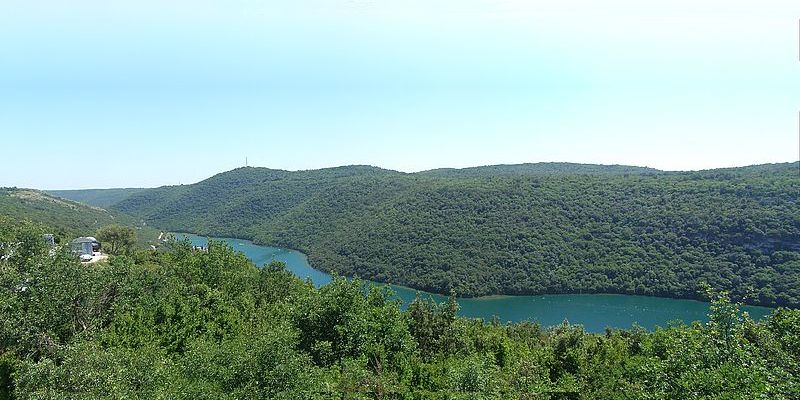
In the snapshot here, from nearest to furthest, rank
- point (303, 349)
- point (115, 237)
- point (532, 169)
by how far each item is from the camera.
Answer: point (303, 349) < point (115, 237) < point (532, 169)

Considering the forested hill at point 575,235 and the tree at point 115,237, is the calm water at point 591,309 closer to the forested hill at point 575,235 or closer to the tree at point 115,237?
the forested hill at point 575,235

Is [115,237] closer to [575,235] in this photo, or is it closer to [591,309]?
A: [591,309]

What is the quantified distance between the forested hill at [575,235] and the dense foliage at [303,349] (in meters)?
50.1

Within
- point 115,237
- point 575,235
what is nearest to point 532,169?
point 575,235

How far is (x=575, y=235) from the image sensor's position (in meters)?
82.8

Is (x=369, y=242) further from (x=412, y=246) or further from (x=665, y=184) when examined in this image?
(x=665, y=184)

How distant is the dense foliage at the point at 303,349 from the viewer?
9141mm

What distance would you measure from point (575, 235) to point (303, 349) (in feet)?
252

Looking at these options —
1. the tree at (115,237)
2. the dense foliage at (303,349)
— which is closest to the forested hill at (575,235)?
the tree at (115,237)

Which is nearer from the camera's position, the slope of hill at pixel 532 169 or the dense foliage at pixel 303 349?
the dense foliage at pixel 303 349

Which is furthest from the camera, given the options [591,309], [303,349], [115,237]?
[591,309]

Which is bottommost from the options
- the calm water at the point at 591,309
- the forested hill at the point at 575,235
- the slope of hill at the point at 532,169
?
the calm water at the point at 591,309

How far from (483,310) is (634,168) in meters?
113

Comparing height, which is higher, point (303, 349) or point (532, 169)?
point (532, 169)
